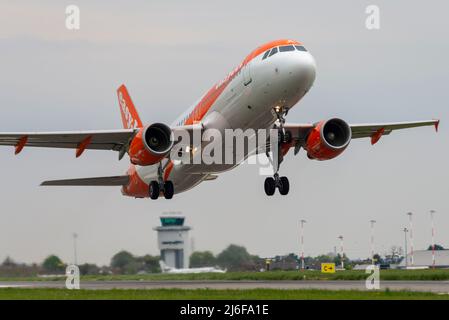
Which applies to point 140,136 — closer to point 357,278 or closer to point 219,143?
point 219,143

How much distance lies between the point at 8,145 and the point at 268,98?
13.6 m

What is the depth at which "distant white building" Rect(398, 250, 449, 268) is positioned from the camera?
57066 millimetres

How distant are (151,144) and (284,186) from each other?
6.41m

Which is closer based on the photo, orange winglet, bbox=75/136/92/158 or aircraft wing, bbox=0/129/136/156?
aircraft wing, bbox=0/129/136/156

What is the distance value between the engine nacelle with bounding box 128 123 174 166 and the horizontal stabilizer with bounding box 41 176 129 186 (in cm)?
946

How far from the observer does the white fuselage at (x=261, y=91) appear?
34875mm

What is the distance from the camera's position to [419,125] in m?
45.8

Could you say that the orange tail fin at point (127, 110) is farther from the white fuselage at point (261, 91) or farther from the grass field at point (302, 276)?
the white fuselage at point (261, 91)

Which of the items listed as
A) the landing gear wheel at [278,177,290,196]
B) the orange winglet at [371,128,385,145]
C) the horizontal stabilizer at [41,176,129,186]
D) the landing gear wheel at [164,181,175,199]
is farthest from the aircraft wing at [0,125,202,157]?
the orange winglet at [371,128,385,145]

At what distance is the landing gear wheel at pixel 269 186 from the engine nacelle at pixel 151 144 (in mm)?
4943

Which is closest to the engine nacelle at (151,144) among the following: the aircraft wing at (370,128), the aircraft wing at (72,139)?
the aircraft wing at (72,139)

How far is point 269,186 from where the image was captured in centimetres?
4119

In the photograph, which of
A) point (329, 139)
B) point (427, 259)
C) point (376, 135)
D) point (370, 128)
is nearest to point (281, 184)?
point (329, 139)

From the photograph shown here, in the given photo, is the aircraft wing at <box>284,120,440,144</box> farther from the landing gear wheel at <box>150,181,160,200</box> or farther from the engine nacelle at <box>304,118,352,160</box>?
the landing gear wheel at <box>150,181,160,200</box>
